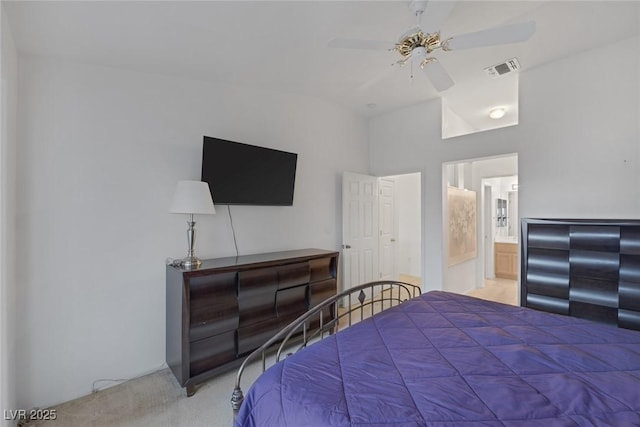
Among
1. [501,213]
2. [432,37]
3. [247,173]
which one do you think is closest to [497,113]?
[501,213]

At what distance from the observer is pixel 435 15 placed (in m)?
1.60

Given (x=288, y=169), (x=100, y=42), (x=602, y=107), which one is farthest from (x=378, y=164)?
(x=100, y=42)

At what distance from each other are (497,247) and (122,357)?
6258 millimetres

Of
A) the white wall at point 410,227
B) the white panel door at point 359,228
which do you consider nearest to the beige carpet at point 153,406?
the white panel door at point 359,228

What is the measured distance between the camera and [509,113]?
170 inches

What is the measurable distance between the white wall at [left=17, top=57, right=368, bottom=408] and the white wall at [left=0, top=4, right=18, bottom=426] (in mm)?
121

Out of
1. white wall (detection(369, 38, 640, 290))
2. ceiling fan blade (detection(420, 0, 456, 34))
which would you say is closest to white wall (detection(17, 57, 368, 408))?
ceiling fan blade (detection(420, 0, 456, 34))

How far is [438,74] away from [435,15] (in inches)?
22.6

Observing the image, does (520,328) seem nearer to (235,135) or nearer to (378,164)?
(235,135)

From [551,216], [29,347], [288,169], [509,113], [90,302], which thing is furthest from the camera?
[509,113]

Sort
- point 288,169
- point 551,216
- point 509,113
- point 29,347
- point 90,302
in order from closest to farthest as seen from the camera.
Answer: point 29,347 < point 90,302 < point 551,216 < point 288,169 < point 509,113

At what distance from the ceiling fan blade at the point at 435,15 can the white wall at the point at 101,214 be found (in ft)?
6.75

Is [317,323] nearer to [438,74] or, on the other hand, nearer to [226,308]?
[226,308]

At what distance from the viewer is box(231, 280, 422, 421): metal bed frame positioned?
1.40 m
